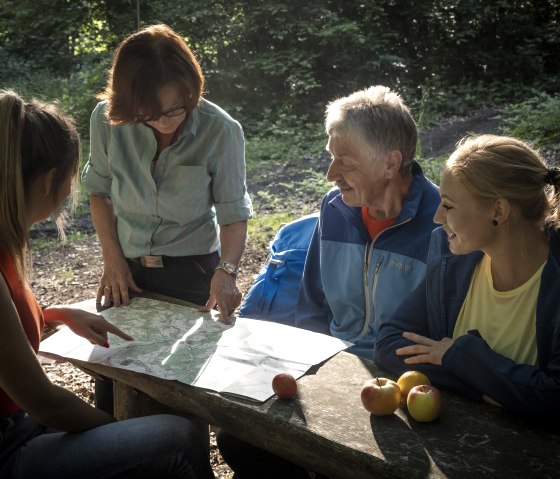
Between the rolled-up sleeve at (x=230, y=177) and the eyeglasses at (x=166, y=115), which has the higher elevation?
the eyeglasses at (x=166, y=115)

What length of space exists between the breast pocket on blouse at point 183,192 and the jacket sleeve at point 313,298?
524mm

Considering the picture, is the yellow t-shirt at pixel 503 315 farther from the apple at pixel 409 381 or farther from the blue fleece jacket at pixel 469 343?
the apple at pixel 409 381

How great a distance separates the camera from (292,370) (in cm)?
223

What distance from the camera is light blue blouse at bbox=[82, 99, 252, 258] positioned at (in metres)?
2.97

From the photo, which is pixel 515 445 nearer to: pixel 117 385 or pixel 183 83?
pixel 117 385

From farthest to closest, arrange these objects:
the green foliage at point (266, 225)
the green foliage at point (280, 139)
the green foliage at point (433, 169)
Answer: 1. the green foliage at point (280, 139)
2. the green foliage at point (433, 169)
3. the green foliage at point (266, 225)

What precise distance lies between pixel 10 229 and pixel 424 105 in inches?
393

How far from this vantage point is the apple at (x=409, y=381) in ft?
6.60

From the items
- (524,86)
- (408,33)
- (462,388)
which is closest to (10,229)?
(462,388)

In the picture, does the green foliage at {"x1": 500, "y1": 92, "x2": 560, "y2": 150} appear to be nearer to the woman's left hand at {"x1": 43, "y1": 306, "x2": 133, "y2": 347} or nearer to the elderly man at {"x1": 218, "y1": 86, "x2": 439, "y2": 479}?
the elderly man at {"x1": 218, "y1": 86, "x2": 439, "y2": 479}

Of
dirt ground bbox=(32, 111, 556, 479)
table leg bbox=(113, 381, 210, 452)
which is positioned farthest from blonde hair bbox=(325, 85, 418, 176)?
dirt ground bbox=(32, 111, 556, 479)

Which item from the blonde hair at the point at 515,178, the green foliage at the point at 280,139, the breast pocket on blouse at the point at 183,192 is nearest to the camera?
the blonde hair at the point at 515,178

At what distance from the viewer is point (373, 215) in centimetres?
290

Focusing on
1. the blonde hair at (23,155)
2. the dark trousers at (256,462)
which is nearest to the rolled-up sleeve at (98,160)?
the blonde hair at (23,155)
